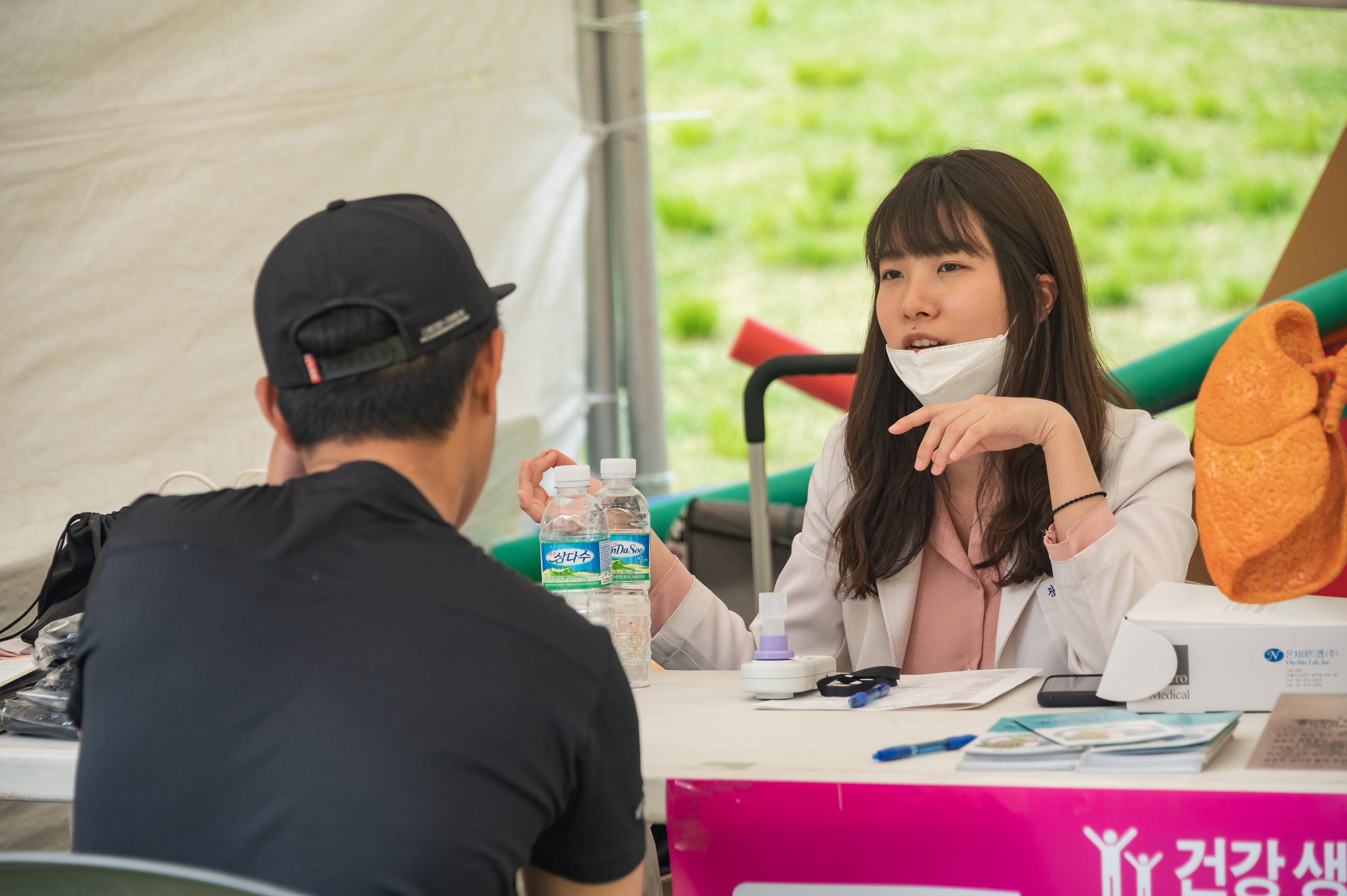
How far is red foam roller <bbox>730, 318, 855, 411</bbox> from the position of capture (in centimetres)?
253

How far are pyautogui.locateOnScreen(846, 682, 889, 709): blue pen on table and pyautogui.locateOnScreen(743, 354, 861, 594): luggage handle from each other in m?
0.75

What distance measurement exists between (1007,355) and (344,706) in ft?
3.46

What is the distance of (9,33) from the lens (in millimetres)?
1747

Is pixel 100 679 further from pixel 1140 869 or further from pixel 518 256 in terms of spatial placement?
pixel 518 256

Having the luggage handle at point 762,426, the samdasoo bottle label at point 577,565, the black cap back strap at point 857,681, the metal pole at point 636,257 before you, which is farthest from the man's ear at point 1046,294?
the metal pole at point 636,257

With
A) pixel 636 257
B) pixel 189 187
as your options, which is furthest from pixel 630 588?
pixel 636 257

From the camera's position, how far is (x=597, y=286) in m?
2.98

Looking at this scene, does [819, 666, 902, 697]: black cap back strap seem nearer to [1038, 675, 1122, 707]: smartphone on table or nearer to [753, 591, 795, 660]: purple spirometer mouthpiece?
[753, 591, 795, 660]: purple spirometer mouthpiece

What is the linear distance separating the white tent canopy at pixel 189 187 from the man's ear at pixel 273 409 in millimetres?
1105

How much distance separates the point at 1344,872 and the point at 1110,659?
0.27 meters

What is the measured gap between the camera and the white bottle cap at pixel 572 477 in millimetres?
1331

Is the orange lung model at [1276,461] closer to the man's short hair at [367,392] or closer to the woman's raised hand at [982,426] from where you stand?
the woman's raised hand at [982,426]

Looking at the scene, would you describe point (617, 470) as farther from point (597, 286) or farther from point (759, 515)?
point (597, 286)

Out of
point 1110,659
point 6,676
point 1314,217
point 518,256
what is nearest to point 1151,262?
point 1314,217
